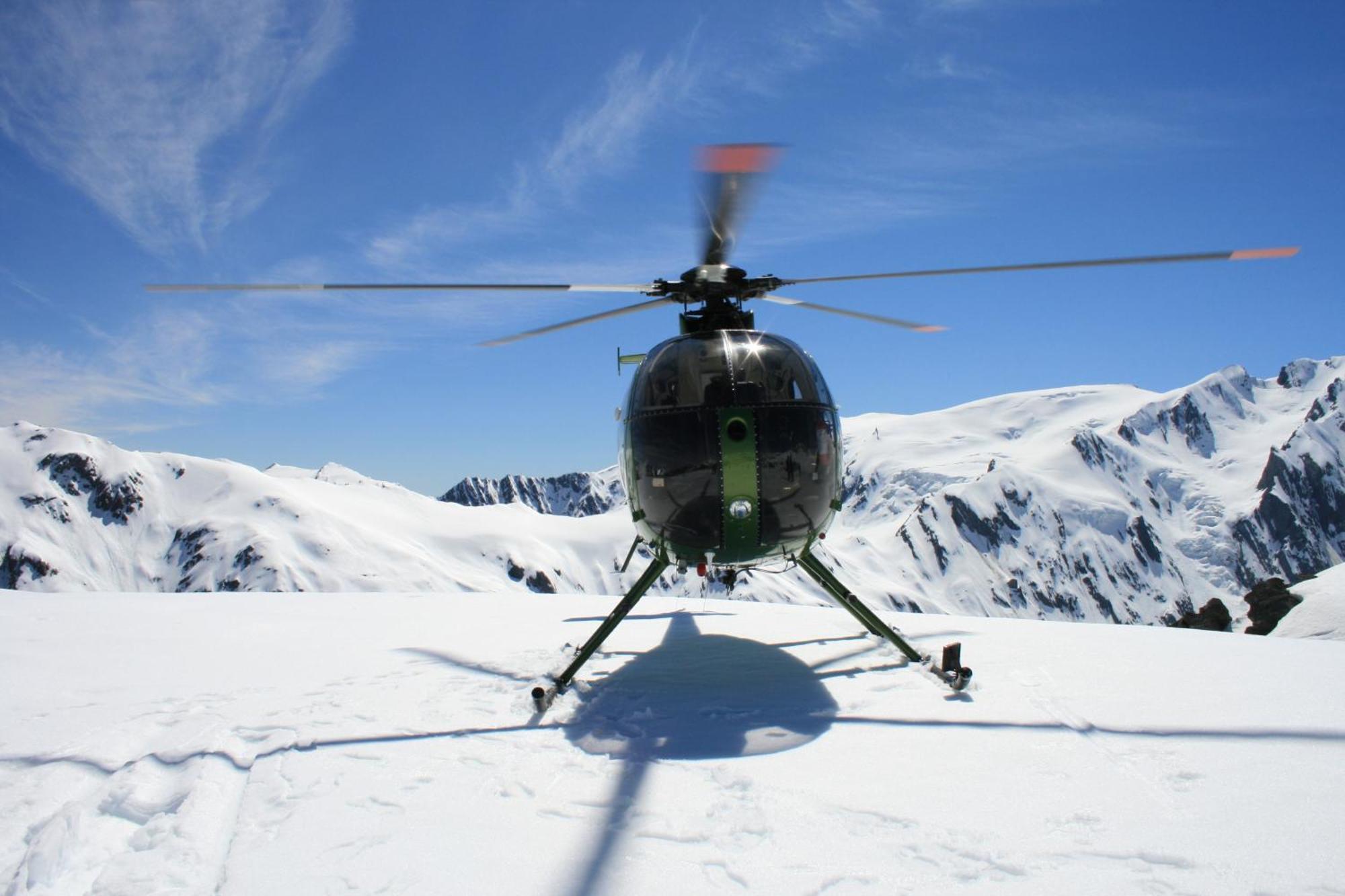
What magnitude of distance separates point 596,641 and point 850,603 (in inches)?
115

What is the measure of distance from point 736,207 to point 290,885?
7.11 metres

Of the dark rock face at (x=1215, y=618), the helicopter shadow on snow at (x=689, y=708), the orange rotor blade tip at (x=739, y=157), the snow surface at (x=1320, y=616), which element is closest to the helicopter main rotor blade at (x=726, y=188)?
the orange rotor blade tip at (x=739, y=157)

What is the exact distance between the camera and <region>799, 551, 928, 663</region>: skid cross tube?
823 cm

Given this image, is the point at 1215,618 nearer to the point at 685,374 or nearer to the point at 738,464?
the point at 738,464

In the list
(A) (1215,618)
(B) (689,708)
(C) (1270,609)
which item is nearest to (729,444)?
(B) (689,708)

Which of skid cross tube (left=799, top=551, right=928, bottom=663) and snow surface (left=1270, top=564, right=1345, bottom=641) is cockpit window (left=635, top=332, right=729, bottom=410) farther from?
snow surface (left=1270, top=564, right=1345, bottom=641)

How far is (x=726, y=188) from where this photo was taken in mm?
7820

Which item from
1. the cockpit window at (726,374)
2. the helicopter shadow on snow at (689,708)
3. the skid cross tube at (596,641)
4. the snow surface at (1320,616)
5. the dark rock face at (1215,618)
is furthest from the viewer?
the dark rock face at (1215,618)

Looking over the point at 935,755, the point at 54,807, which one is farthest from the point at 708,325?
the point at 54,807

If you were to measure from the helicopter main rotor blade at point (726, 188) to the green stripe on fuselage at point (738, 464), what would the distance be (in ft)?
7.43

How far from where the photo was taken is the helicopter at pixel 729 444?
7105mm

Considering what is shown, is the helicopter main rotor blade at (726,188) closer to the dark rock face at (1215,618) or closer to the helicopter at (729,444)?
the helicopter at (729,444)

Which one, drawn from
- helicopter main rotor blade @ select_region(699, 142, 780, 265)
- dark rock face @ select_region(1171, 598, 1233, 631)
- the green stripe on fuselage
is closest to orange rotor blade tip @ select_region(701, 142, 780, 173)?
helicopter main rotor blade @ select_region(699, 142, 780, 265)

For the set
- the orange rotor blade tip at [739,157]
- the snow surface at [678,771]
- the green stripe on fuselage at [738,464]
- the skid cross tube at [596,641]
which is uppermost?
the orange rotor blade tip at [739,157]
